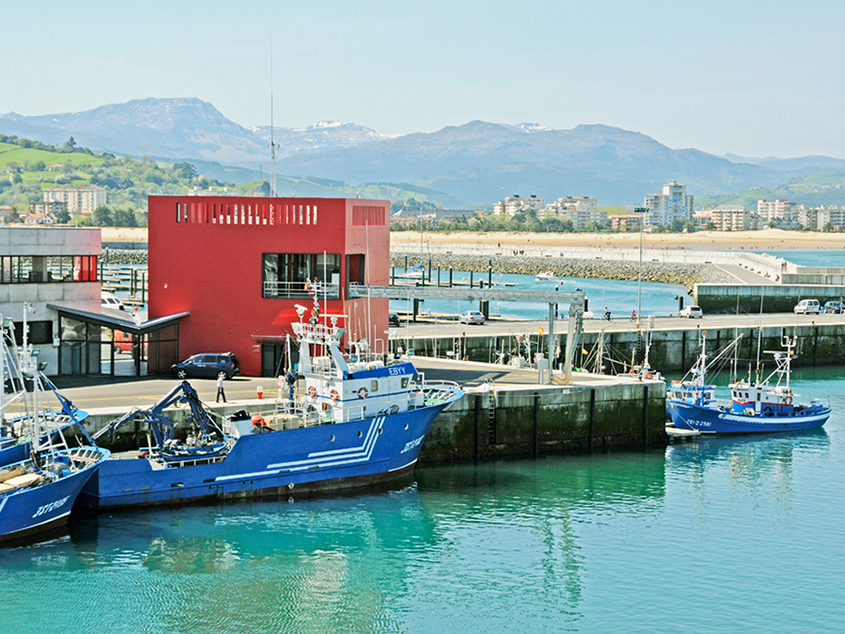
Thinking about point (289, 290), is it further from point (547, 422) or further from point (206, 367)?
point (547, 422)

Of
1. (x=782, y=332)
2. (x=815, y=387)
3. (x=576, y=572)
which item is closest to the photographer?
(x=576, y=572)

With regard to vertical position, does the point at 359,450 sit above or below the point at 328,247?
below

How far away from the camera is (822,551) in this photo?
33375mm

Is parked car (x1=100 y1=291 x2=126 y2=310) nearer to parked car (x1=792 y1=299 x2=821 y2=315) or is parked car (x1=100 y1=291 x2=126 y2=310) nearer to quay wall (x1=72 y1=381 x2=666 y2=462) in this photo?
quay wall (x1=72 y1=381 x2=666 y2=462)

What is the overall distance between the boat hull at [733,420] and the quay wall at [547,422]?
338cm

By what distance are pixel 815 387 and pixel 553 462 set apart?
27.4 meters

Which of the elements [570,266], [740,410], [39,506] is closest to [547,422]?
[740,410]

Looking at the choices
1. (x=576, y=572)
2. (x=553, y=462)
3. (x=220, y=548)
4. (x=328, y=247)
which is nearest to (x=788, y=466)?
(x=553, y=462)

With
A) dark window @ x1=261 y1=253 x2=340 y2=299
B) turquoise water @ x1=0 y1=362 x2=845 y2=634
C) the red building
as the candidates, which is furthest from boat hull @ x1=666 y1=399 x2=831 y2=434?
dark window @ x1=261 y1=253 x2=340 y2=299

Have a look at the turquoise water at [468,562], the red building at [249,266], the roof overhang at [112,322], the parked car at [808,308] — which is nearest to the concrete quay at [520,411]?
the turquoise water at [468,562]

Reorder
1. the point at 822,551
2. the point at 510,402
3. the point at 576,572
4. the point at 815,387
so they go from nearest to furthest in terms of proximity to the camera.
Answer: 1. the point at 576,572
2. the point at 822,551
3. the point at 510,402
4. the point at 815,387

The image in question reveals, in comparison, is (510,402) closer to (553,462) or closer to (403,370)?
(553,462)

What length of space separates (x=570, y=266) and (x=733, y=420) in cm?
11438

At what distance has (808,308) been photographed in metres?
80.7
